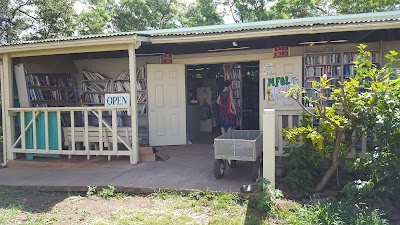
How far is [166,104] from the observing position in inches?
327

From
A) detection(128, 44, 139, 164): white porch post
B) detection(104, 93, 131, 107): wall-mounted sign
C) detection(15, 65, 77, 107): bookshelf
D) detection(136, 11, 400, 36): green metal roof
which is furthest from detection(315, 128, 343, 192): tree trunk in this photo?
detection(15, 65, 77, 107): bookshelf

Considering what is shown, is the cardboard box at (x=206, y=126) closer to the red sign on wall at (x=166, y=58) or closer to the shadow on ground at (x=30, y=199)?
the red sign on wall at (x=166, y=58)

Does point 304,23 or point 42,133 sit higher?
point 304,23

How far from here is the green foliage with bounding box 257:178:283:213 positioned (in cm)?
411

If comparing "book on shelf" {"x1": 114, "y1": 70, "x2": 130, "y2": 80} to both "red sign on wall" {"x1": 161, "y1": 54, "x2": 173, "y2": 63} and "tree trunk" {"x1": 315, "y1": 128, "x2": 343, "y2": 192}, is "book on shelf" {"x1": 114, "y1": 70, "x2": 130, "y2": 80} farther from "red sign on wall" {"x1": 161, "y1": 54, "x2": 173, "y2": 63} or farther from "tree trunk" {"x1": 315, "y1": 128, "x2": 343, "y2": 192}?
"tree trunk" {"x1": 315, "y1": 128, "x2": 343, "y2": 192}

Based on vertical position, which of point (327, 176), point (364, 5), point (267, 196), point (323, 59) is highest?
point (364, 5)

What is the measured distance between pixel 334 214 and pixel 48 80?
7.28 metres

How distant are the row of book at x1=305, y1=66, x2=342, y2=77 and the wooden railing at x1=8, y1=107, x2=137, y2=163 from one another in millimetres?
4043

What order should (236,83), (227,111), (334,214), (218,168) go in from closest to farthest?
(334,214)
(218,168)
(227,111)
(236,83)

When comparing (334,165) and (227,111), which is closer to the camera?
(334,165)

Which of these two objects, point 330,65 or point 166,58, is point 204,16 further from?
point 330,65

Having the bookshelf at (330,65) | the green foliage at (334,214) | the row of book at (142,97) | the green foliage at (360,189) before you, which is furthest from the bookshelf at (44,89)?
the green foliage at (360,189)

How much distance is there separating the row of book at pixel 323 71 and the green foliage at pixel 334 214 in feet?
12.7

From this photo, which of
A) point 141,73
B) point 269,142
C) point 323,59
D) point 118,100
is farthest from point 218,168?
point 141,73
